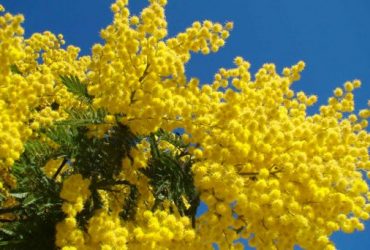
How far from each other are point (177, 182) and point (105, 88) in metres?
1.38

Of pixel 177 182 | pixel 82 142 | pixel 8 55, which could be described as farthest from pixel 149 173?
pixel 8 55

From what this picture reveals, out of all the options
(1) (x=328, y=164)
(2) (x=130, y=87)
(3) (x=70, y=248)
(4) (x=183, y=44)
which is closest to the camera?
(3) (x=70, y=248)

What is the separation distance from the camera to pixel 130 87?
5934 mm

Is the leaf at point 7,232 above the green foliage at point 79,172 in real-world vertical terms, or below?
below

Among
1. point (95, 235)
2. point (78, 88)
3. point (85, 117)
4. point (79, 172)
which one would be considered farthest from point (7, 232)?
point (78, 88)

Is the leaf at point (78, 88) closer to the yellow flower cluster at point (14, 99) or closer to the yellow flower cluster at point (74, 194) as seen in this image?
the yellow flower cluster at point (14, 99)

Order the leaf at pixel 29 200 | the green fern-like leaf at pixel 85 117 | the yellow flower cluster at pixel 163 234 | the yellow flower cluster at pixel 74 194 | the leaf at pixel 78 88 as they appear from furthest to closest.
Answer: the leaf at pixel 78 88 → the green fern-like leaf at pixel 85 117 → the leaf at pixel 29 200 → the yellow flower cluster at pixel 74 194 → the yellow flower cluster at pixel 163 234

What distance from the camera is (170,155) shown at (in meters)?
6.54

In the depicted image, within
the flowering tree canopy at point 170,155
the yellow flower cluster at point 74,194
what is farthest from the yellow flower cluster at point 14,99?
the yellow flower cluster at point 74,194

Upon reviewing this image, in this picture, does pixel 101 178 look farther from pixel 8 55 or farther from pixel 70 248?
pixel 8 55

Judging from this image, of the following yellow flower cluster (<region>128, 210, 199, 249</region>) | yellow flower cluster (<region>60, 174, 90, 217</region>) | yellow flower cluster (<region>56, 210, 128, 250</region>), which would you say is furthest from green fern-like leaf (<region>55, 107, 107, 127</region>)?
yellow flower cluster (<region>128, 210, 199, 249</region>)

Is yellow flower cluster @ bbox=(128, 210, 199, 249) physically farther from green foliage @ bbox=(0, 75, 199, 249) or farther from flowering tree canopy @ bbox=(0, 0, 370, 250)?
green foliage @ bbox=(0, 75, 199, 249)

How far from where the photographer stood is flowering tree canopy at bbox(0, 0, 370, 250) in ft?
17.6

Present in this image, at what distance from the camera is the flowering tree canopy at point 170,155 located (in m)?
5.38
